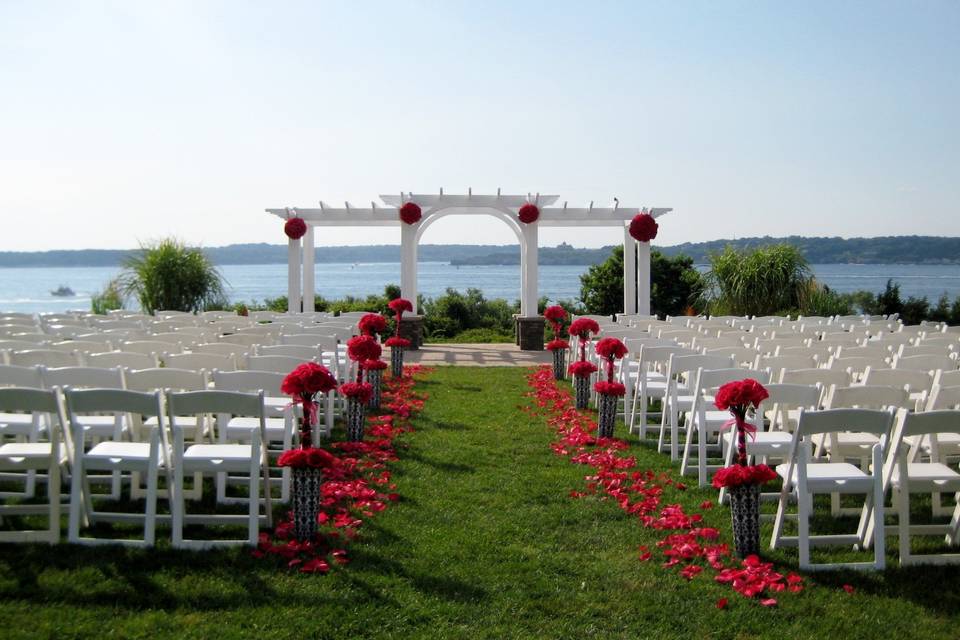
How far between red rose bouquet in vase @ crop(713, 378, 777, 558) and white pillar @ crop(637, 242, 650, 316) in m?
11.6

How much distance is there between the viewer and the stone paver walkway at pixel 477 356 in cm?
1339

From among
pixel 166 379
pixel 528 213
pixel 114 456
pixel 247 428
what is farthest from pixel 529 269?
pixel 114 456

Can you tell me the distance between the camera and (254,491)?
180 inches

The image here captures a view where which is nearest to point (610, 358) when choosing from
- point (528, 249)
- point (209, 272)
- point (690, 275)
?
point (528, 249)

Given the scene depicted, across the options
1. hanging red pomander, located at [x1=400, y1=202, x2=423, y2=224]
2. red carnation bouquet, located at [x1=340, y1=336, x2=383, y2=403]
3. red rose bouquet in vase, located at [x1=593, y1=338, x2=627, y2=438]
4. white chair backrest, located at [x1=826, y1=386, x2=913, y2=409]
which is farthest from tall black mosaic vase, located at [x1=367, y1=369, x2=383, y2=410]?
hanging red pomander, located at [x1=400, y1=202, x2=423, y2=224]

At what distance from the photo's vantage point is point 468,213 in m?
16.2

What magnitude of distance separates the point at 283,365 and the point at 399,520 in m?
1.76

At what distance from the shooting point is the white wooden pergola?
617 inches

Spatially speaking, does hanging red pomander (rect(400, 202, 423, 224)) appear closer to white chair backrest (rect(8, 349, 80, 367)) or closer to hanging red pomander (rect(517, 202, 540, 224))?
hanging red pomander (rect(517, 202, 540, 224))

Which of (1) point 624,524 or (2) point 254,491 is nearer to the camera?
(2) point 254,491

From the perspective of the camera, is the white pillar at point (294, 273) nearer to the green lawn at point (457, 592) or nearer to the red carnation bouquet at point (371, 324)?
the red carnation bouquet at point (371, 324)

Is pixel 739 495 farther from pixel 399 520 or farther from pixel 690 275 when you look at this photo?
pixel 690 275

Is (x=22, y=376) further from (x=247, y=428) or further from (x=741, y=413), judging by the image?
(x=741, y=413)

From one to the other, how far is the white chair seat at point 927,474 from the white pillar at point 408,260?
11.2 metres
